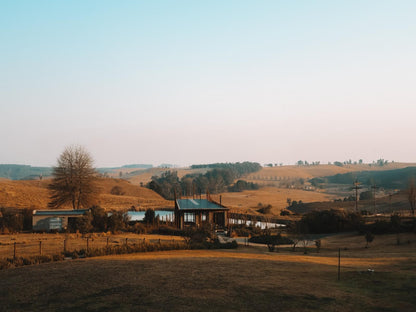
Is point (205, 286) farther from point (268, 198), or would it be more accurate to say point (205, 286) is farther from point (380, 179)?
point (380, 179)

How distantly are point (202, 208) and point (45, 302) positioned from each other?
108 ft

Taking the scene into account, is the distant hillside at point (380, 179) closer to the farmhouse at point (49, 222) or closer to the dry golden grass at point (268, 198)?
the dry golden grass at point (268, 198)

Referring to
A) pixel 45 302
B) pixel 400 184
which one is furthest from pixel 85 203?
pixel 400 184

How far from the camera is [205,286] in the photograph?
14.3 m

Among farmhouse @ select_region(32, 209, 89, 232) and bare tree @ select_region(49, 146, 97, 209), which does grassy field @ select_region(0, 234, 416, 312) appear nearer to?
farmhouse @ select_region(32, 209, 89, 232)

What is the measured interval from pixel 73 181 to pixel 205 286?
43061 mm

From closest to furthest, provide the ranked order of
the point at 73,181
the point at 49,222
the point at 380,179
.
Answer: the point at 49,222
the point at 73,181
the point at 380,179

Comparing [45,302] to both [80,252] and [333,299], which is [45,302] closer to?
[333,299]

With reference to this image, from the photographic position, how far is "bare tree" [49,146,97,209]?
175ft

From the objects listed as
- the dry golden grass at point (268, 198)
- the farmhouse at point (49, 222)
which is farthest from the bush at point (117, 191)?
the farmhouse at point (49, 222)

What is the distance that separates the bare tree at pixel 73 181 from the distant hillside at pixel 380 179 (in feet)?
374

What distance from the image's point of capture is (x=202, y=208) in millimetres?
45406

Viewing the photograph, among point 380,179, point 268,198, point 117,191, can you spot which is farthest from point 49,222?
point 380,179

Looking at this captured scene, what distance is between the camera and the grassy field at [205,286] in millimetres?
12164
